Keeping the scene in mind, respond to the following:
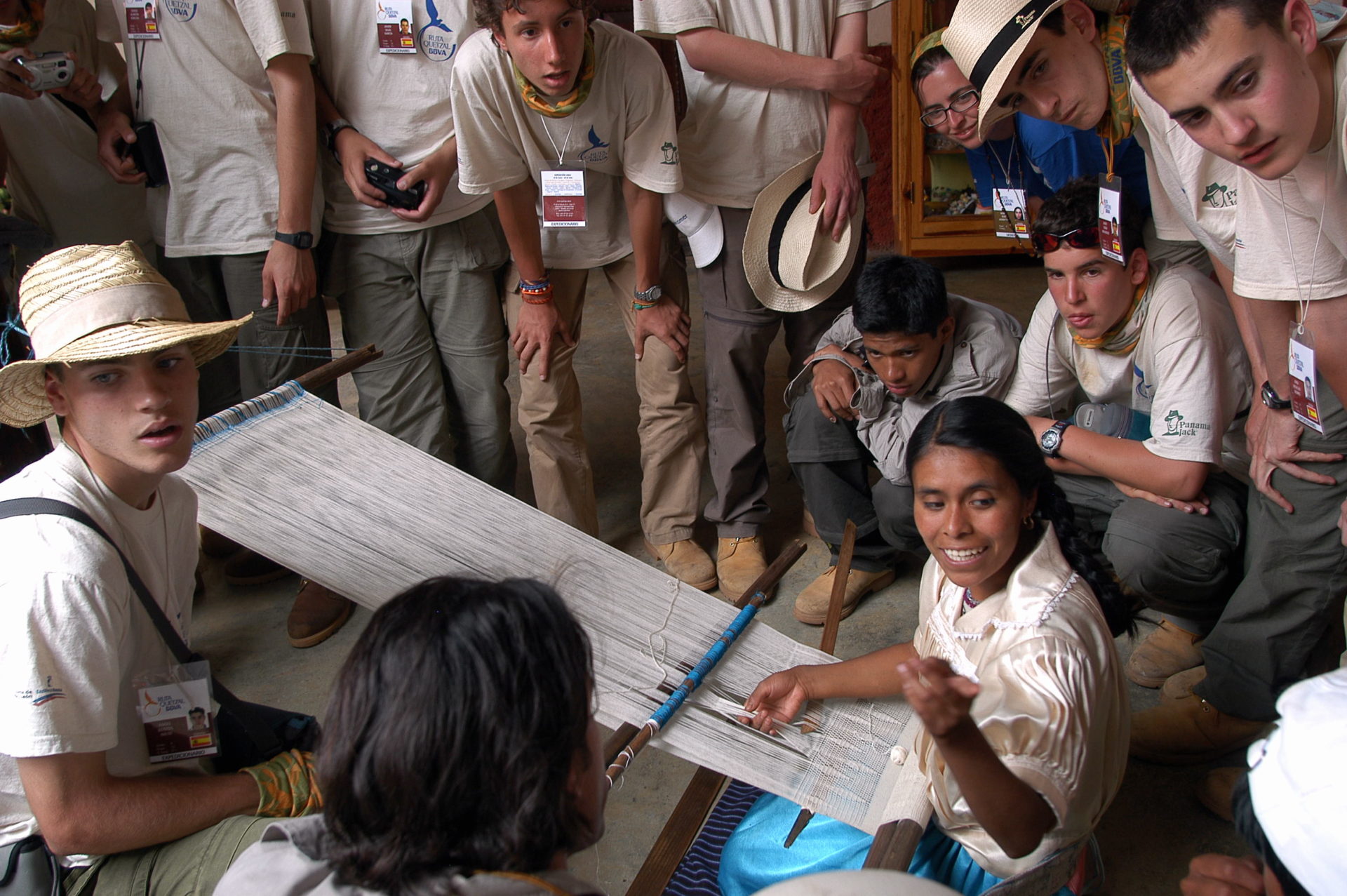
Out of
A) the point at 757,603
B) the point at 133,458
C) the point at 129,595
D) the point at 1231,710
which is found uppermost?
the point at 133,458

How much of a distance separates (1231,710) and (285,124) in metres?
2.52

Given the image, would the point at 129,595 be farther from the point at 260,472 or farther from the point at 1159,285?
the point at 1159,285

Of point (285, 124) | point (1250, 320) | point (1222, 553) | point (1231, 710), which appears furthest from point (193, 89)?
point (1231, 710)

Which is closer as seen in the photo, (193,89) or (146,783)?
(146,783)

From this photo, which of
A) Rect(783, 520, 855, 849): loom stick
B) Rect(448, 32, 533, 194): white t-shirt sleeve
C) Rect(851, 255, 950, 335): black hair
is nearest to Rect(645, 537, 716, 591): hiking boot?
Rect(783, 520, 855, 849): loom stick

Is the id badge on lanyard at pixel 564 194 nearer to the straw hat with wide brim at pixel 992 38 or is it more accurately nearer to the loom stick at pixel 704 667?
the straw hat with wide brim at pixel 992 38

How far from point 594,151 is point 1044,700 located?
176 cm

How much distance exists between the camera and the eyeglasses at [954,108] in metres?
2.28

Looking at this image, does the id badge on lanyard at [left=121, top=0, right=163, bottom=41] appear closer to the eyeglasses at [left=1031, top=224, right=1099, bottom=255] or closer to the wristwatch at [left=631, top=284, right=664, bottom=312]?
the wristwatch at [left=631, top=284, right=664, bottom=312]

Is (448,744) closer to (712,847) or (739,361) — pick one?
(712,847)

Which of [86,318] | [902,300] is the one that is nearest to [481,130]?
[902,300]

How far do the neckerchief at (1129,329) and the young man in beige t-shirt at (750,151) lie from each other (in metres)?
0.75

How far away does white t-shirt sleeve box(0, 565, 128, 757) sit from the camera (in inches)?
46.2

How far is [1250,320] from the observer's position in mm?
1828
